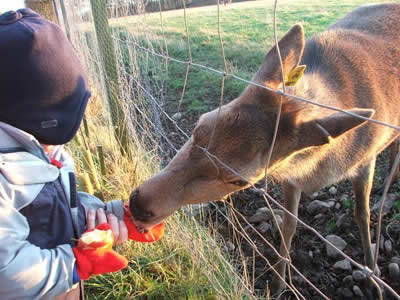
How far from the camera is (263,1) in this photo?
55.9 ft

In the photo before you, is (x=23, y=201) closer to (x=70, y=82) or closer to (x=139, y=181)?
(x=70, y=82)

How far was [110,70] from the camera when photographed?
3609 mm

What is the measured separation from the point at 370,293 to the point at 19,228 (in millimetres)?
2684

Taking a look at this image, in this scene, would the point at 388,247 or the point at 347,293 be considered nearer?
the point at 347,293

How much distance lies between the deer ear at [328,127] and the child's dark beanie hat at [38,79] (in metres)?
1.25

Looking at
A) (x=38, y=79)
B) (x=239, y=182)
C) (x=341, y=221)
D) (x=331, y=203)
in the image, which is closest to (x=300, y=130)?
(x=239, y=182)

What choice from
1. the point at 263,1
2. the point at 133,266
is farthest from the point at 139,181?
the point at 263,1

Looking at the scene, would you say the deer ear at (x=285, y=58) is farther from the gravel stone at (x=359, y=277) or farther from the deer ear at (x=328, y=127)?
the gravel stone at (x=359, y=277)

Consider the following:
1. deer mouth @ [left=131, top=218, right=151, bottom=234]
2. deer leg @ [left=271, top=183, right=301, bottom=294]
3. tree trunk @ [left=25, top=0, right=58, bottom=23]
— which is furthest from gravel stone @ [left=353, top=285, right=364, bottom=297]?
tree trunk @ [left=25, top=0, right=58, bottom=23]

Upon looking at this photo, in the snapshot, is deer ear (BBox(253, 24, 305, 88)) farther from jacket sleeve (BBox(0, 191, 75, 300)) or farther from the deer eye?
jacket sleeve (BBox(0, 191, 75, 300))

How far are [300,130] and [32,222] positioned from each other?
152 centimetres

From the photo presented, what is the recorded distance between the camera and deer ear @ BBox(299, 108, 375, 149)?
1815 millimetres

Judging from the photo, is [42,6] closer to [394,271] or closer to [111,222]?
[111,222]

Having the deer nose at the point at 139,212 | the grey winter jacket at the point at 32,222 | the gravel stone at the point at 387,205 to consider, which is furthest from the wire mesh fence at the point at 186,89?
the grey winter jacket at the point at 32,222
